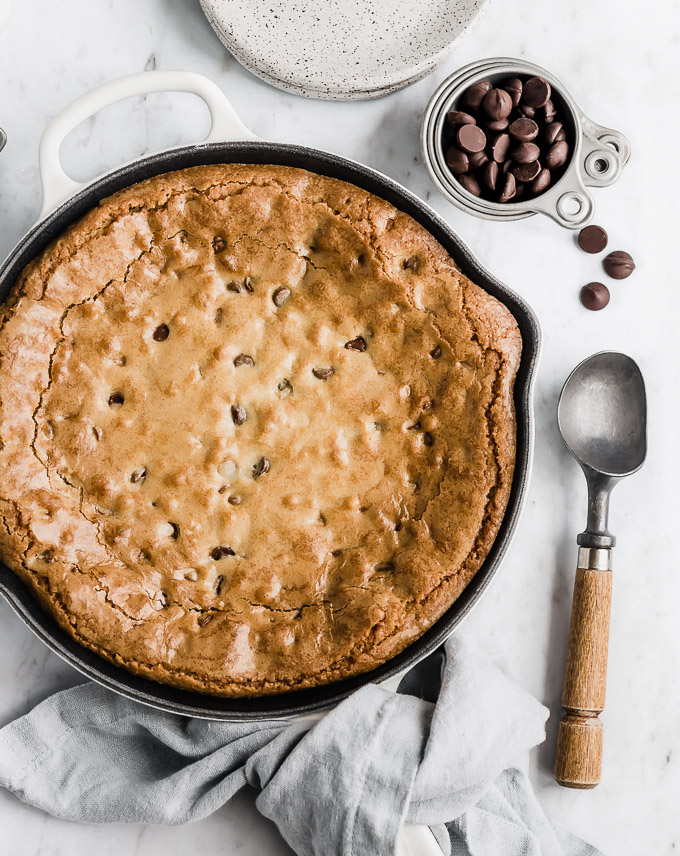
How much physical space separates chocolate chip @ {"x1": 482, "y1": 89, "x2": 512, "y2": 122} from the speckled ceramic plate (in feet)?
0.59

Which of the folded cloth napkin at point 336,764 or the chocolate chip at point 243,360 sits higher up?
the chocolate chip at point 243,360

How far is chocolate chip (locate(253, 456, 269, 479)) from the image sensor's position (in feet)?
5.54

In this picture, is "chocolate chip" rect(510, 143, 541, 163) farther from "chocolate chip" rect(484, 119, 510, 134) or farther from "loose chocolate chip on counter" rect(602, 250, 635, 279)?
"loose chocolate chip on counter" rect(602, 250, 635, 279)

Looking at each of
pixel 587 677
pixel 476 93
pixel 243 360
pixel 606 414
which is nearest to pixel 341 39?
pixel 476 93

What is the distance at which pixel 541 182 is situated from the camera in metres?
1.78

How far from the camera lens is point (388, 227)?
1.69 m

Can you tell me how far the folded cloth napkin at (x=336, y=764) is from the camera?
160 centimetres

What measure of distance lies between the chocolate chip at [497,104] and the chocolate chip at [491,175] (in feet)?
0.33

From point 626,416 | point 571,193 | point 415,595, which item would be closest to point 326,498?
point 415,595

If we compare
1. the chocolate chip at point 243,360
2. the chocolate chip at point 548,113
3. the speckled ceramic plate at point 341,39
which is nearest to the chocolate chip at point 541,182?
the chocolate chip at point 548,113

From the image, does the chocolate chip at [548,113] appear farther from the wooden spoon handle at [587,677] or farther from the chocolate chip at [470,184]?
the wooden spoon handle at [587,677]

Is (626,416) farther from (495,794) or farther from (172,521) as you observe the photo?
(172,521)

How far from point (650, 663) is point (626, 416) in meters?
0.60

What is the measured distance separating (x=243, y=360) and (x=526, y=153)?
0.76 meters
